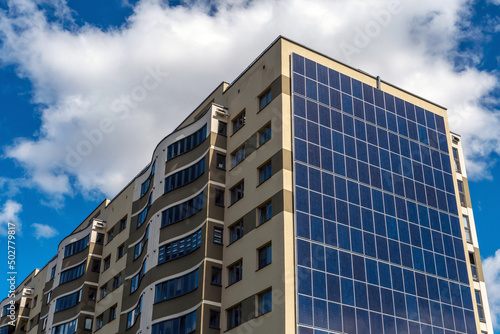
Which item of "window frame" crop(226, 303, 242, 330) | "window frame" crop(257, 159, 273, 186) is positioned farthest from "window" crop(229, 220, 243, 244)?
"window frame" crop(226, 303, 242, 330)

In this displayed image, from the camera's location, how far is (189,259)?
44438 mm

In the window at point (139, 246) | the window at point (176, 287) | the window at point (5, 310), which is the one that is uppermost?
the window at point (5, 310)

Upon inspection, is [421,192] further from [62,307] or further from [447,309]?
[62,307]

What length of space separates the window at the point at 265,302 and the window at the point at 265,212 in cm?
500

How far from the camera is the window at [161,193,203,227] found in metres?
46.4

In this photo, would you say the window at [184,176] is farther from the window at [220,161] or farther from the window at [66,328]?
the window at [66,328]

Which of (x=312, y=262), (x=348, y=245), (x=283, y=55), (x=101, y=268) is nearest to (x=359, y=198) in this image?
(x=348, y=245)

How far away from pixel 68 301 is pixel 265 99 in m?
31.5

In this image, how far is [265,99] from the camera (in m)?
46.8

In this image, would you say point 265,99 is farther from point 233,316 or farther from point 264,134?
point 233,316

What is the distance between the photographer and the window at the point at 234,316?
133 ft

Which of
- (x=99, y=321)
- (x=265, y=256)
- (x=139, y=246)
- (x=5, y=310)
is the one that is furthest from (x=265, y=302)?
(x=5, y=310)

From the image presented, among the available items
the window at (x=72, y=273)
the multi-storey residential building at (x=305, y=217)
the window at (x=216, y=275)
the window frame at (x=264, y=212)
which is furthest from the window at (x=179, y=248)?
the window at (x=72, y=273)

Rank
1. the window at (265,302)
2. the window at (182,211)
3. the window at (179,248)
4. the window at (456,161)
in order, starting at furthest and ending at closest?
1. the window at (456,161)
2. the window at (182,211)
3. the window at (179,248)
4. the window at (265,302)
